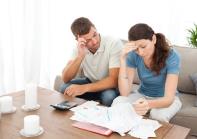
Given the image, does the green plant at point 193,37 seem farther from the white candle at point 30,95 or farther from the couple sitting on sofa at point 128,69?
the white candle at point 30,95

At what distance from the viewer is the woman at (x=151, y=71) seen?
180 cm

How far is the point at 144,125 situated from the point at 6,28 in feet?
5.88

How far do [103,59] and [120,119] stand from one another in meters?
0.81

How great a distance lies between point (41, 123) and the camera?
1.56m

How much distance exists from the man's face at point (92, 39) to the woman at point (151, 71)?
0.82ft

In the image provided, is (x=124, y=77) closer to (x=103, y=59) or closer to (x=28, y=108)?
(x=103, y=59)

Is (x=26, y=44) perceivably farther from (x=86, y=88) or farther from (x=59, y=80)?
(x=86, y=88)

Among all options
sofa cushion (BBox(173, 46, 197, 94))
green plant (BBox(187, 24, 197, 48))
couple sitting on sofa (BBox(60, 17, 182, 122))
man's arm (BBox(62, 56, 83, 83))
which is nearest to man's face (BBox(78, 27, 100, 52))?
couple sitting on sofa (BBox(60, 17, 182, 122))

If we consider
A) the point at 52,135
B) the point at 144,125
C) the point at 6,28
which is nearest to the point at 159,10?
the point at 6,28

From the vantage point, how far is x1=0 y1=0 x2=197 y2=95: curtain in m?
2.81

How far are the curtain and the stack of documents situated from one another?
4.70 ft

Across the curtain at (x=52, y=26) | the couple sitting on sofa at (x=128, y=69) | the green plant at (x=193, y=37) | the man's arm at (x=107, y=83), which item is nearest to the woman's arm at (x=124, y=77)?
the couple sitting on sofa at (x=128, y=69)

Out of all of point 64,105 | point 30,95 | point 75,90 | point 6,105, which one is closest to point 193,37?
point 75,90

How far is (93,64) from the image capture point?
2322mm
